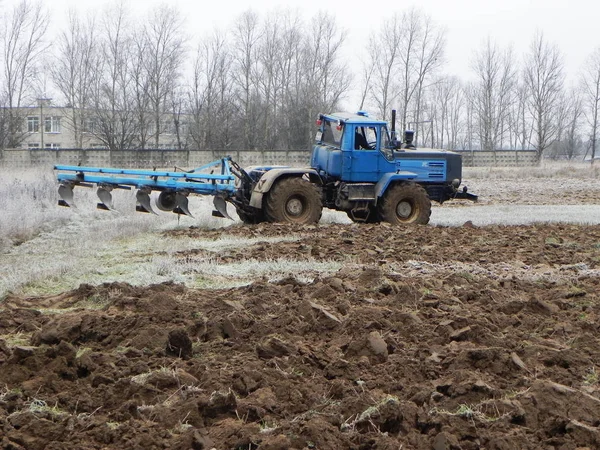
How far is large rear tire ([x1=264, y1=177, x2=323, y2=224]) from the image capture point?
57.8 feet

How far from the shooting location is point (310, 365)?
6.26 meters

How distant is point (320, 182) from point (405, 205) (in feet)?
6.50

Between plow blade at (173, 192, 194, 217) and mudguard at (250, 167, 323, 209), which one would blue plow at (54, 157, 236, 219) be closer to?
plow blade at (173, 192, 194, 217)

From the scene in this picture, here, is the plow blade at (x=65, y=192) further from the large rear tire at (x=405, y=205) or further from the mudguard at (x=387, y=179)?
the large rear tire at (x=405, y=205)

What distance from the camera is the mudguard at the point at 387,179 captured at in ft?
59.7

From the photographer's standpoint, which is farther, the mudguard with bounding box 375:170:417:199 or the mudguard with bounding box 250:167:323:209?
the mudguard with bounding box 375:170:417:199

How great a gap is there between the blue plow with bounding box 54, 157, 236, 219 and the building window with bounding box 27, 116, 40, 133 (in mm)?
54134

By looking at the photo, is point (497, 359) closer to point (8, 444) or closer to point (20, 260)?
point (8, 444)

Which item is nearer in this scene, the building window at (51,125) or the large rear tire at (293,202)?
the large rear tire at (293,202)

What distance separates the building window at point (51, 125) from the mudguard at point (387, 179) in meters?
57.5

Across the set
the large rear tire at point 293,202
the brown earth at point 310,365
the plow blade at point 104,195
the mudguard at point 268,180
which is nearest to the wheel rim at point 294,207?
the large rear tire at point 293,202

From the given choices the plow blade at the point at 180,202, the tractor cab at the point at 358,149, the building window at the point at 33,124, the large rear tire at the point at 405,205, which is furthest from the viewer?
the building window at the point at 33,124

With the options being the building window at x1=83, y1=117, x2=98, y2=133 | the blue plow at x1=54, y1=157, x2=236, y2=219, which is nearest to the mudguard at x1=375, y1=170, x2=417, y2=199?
the blue plow at x1=54, y1=157, x2=236, y2=219

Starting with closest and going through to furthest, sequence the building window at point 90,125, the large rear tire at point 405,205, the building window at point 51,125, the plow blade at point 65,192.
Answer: the plow blade at point 65,192 < the large rear tire at point 405,205 < the building window at point 90,125 < the building window at point 51,125
